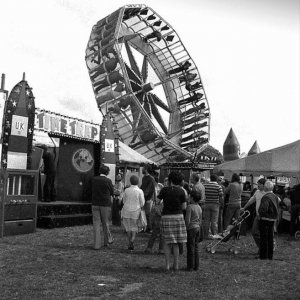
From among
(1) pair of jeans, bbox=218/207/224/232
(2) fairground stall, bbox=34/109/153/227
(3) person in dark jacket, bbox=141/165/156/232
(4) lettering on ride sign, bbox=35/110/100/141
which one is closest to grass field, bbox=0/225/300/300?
(3) person in dark jacket, bbox=141/165/156/232

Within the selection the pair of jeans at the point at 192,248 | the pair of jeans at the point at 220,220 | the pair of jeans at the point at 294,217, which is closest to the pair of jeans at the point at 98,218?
the pair of jeans at the point at 192,248

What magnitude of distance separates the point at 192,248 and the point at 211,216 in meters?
4.56

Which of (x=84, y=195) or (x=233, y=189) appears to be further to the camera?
(x=84, y=195)

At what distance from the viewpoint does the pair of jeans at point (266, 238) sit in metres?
8.78

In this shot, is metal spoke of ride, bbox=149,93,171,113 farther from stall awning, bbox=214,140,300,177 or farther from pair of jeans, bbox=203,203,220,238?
pair of jeans, bbox=203,203,220,238

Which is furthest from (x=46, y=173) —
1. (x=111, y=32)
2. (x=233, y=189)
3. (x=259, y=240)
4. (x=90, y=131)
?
(x=111, y=32)

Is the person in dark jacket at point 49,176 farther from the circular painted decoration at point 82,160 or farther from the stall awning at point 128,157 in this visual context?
the stall awning at point 128,157

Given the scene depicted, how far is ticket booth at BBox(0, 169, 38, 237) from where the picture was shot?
35.8 feet

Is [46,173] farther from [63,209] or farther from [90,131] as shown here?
[90,131]

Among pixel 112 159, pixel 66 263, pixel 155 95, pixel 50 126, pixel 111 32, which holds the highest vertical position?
pixel 111 32

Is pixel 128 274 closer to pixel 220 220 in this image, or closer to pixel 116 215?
pixel 220 220

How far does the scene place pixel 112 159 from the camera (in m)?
16.8

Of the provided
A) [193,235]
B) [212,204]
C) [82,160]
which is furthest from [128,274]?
[82,160]

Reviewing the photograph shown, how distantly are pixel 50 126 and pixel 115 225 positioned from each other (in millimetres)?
4851
